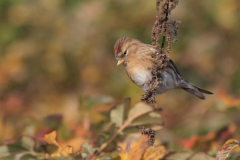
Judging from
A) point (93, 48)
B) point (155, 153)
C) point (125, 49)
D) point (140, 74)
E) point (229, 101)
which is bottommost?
point (155, 153)

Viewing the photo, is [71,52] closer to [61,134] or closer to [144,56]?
[144,56]

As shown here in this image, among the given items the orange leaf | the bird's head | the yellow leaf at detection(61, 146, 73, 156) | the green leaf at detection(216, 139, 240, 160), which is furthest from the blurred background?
the yellow leaf at detection(61, 146, 73, 156)

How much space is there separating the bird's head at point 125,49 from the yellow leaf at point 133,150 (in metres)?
1.95

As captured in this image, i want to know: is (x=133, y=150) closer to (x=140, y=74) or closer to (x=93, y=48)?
(x=140, y=74)

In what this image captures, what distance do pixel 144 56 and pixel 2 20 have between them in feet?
9.64

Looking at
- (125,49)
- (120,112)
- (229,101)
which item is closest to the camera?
(120,112)

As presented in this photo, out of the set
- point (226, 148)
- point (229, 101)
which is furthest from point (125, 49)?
point (226, 148)

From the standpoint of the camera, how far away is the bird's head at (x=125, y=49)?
2.70m

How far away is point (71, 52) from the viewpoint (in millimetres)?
4438

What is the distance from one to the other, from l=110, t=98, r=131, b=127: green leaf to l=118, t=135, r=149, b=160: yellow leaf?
0.09 meters

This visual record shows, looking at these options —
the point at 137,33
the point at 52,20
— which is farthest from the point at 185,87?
the point at 52,20

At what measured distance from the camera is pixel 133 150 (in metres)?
0.77

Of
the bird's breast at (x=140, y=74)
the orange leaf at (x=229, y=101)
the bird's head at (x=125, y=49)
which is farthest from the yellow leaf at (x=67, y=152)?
the bird's head at (x=125, y=49)

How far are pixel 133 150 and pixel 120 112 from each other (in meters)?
Answer: 0.12
